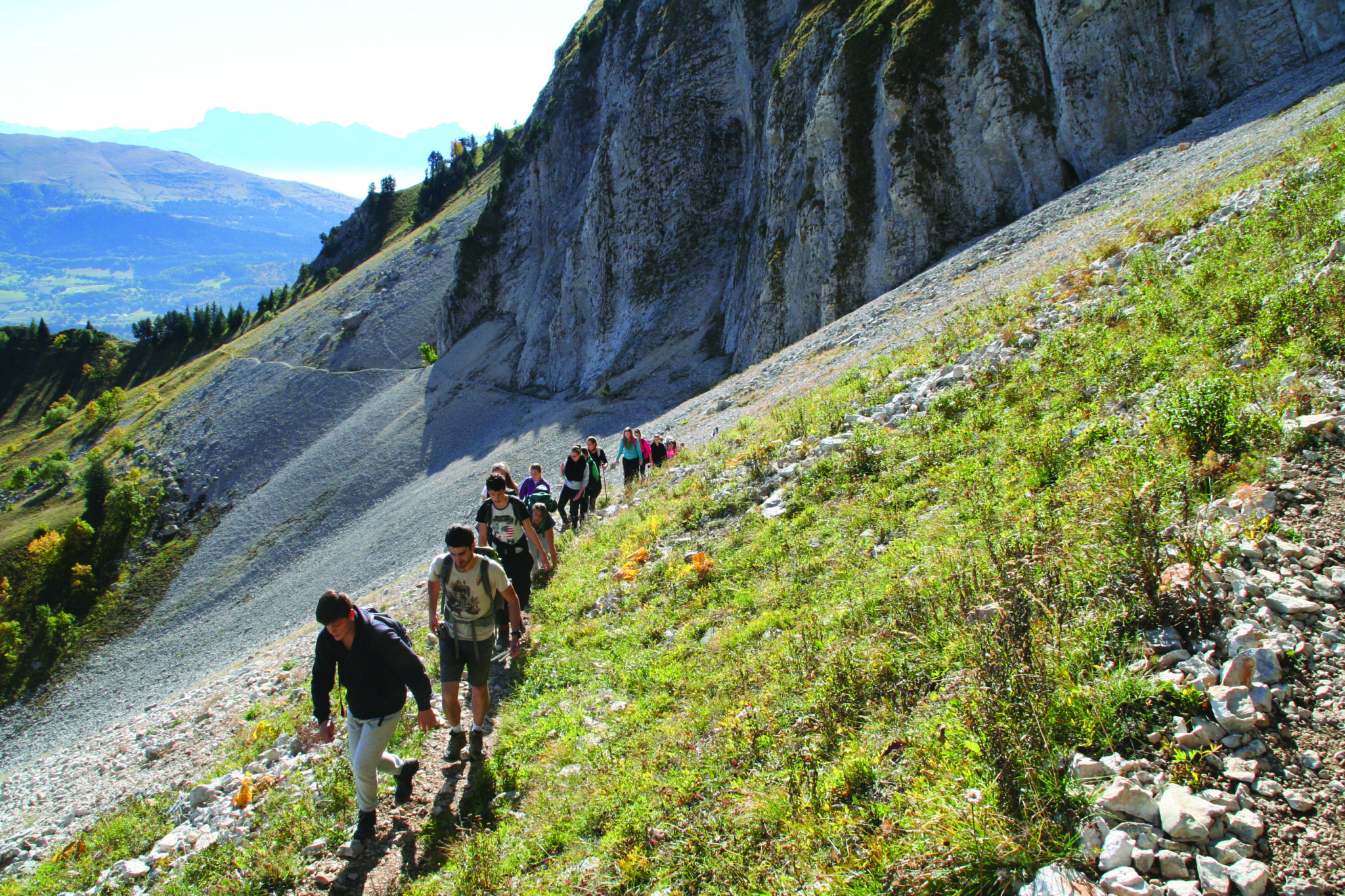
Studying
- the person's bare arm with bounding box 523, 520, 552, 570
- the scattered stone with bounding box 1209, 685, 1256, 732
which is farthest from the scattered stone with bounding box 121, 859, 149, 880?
the scattered stone with bounding box 1209, 685, 1256, 732

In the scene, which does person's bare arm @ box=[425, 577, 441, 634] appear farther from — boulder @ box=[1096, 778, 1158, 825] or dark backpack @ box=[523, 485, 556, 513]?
boulder @ box=[1096, 778, 1158, 825]

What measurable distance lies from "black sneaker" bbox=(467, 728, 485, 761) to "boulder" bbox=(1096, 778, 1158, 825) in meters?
5.50

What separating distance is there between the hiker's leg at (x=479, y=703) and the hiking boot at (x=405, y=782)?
71 cm

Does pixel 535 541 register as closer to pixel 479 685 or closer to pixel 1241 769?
pixel 479 685

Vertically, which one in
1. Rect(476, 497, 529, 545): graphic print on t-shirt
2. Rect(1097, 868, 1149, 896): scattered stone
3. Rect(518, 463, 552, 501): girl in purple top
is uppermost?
Rect(518, 463, 552, 501): girl in purple top

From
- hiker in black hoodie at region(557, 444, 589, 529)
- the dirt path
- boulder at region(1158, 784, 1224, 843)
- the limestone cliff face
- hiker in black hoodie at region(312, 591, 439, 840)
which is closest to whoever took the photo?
boulder at region(1158, 784, 1224, 843)

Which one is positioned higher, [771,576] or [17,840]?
[771,576]

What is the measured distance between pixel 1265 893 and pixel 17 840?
15.9m

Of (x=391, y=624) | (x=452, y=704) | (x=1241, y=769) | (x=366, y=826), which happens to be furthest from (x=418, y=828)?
(x=1241, y=769)

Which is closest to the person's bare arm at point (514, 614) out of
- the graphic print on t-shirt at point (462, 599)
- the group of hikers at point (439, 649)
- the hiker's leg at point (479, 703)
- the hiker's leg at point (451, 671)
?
the group of hikers at point (439, 649)

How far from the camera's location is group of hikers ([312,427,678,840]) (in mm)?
5723

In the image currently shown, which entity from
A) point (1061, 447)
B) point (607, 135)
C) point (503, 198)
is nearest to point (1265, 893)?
point (1061, 447)

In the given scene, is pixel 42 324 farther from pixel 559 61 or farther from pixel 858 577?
pixel 858 577

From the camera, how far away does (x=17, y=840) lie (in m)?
10.5
